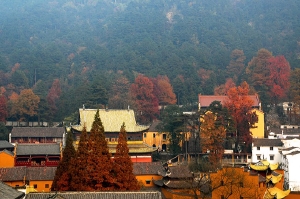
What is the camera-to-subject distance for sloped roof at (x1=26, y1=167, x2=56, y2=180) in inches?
1526

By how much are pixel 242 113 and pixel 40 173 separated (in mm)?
20046

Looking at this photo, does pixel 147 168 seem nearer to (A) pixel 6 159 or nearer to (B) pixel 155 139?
(A) pixel 6 159

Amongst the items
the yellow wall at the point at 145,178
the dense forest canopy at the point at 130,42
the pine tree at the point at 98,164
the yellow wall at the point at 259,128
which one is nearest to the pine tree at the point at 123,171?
the pine tree at the point at 98,164

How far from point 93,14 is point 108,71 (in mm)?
67304

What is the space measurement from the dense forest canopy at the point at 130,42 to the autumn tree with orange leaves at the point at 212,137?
20801 millimetres

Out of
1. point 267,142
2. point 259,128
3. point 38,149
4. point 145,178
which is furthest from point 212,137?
point 38,149

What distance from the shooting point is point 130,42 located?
380 feet

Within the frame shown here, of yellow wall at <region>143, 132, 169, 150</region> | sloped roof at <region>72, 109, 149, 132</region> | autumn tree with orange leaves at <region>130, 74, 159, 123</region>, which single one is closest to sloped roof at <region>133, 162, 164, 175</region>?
sloped roof at <region>72, 109, 149, 132</region>

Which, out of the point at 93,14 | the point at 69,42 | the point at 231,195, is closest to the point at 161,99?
the point at 231,195

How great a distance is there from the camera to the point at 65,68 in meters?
98.9

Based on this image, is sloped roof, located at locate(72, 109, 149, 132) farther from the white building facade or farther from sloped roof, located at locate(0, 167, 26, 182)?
the white building facade

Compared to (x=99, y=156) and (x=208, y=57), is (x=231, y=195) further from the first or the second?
(x=208, y=57)

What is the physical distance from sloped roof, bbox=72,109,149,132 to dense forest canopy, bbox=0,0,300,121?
17.4 m

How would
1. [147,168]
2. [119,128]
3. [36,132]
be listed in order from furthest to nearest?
[36,132]
[119,128]
[147,168]
